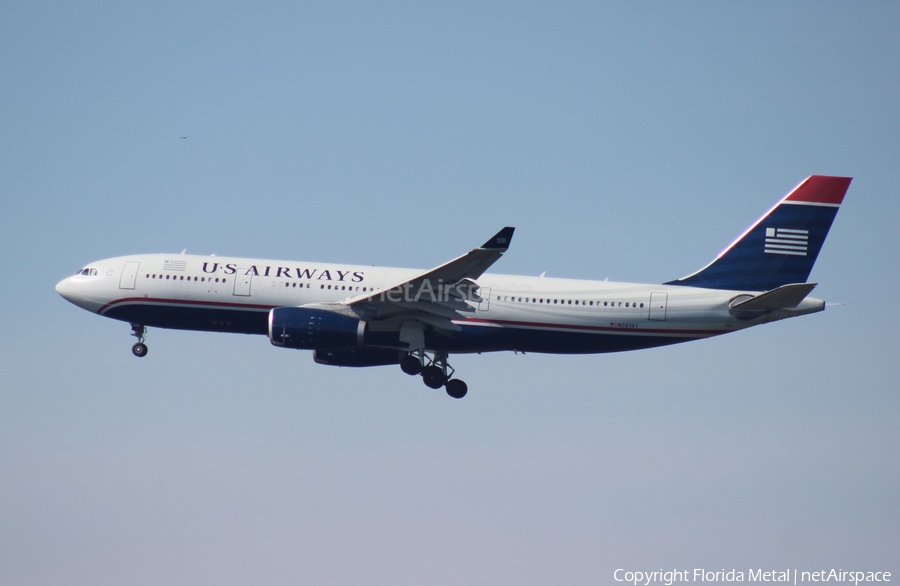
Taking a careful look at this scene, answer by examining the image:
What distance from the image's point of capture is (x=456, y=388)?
136ft

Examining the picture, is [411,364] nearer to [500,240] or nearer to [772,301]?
[500,240]

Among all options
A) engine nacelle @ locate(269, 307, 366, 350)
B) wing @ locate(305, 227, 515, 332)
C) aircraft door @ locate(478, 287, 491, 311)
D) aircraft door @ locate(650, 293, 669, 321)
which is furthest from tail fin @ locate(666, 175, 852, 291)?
engine nacelle @ locate(269, 307, 366, 350)

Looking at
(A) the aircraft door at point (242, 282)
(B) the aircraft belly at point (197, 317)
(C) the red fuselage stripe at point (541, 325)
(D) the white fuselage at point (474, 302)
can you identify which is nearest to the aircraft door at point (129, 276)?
(D) the white fuselage at point (474, 302)

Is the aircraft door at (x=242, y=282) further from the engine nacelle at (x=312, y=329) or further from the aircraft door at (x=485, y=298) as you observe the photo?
the aircraft door at (x=485, y=298)

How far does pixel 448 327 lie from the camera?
130 ft

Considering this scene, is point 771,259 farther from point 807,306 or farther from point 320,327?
point 320,327

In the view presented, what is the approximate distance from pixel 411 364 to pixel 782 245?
1473 cm

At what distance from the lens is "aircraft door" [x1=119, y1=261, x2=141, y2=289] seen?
42.2 m

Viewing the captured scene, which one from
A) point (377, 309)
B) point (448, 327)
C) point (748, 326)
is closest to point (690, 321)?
point (748, 326)

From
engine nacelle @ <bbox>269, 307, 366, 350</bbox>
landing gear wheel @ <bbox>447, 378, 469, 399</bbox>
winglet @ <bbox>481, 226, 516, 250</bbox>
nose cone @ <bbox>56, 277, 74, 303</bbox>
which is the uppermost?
winglet @ <bbox>481, 226, 516, 250</bbox>

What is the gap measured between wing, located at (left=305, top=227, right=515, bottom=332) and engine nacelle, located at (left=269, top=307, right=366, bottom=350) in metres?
0.67

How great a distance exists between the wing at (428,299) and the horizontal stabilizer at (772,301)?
939cm

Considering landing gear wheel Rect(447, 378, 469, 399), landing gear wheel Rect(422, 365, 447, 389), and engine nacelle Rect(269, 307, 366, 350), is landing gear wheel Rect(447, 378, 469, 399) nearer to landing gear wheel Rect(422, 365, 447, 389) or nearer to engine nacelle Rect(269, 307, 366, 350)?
landing gear wheel Rect(422, 365, 447, 389)

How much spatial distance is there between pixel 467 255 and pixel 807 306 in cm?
1238
